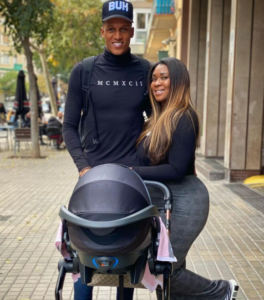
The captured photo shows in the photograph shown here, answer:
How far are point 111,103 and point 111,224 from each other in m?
1.11

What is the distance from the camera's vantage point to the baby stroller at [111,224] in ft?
7.55

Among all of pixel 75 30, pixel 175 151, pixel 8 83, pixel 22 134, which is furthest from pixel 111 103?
pixel 8 83

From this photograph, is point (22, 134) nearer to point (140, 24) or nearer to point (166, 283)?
point (166, 283)

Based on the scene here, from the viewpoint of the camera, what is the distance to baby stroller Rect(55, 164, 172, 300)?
230 centimetres

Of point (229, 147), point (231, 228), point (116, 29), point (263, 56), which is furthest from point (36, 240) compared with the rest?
point (263, 56)

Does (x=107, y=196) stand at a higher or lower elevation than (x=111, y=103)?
lower

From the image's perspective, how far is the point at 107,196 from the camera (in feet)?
7.63

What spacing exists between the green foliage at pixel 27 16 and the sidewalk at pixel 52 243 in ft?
19.2

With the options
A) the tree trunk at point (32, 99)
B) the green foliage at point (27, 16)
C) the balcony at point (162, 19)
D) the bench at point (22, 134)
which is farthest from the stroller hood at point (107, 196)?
the balcony at point (162, 19)

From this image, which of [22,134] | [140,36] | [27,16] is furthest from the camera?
[140,36]

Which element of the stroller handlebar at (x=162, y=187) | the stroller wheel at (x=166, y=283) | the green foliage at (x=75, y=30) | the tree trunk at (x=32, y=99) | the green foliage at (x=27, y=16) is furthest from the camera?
the green foliage at (x=75, y=30)

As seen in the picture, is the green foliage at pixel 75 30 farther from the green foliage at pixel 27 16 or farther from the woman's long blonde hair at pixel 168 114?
the woman's long blonde hair at pixel 168 114

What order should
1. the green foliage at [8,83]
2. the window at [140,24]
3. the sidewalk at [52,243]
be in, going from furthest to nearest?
the green foliage at [8,83], the window at [140,24], the sidewalk at [52,243]

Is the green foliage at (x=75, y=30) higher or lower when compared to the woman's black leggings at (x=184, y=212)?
higher
